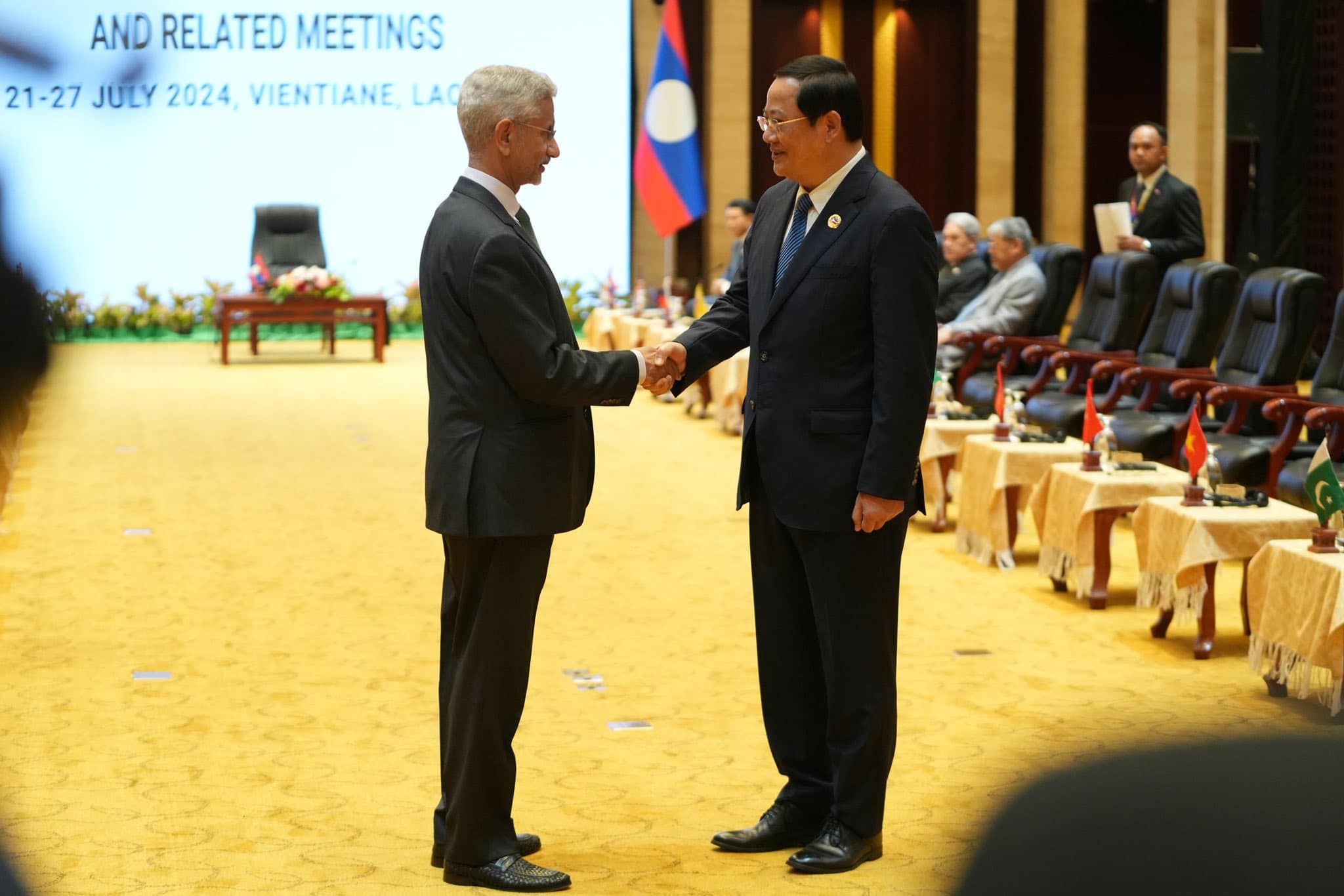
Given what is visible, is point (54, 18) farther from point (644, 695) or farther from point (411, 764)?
point (644, 695)

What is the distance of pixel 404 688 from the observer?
4.43 m

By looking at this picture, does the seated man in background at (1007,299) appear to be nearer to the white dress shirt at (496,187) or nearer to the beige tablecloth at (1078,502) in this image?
the beige tablecloth at (1078,502)

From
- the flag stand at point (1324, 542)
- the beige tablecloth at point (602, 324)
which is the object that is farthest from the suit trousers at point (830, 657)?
the beige tablecloth at point (602, 324)

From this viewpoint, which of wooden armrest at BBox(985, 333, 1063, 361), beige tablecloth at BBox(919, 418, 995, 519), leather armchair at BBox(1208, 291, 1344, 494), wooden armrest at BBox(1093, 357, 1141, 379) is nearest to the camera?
leather armchair at BBox(1208, 291, 1344, 494)

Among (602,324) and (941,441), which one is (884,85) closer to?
(602,324)

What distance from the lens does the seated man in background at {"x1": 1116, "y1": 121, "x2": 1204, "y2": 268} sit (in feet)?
25.8

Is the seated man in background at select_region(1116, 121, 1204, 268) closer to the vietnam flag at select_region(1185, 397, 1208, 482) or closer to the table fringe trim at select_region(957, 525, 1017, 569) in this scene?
the table fringe trim at select_region(957, 525, 1017, 569)

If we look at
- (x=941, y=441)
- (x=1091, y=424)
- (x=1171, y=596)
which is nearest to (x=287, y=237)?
(x=941, y=441)

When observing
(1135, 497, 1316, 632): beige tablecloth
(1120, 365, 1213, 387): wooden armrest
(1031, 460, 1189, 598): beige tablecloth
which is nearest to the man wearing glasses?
(1135, 497, 1316, 632): beige tablecloth

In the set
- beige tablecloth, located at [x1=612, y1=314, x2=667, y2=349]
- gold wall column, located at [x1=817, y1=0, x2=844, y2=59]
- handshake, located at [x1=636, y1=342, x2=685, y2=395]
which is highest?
gold wall column, located at [x1=817, y1=0, x2=844, y2=59]

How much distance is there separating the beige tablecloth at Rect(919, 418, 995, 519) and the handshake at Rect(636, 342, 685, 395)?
3.54m

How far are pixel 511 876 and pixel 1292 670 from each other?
223cm

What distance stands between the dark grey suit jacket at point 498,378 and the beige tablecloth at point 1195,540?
2.43 meters

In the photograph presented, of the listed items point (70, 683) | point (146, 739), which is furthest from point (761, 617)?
point (70, 683)
